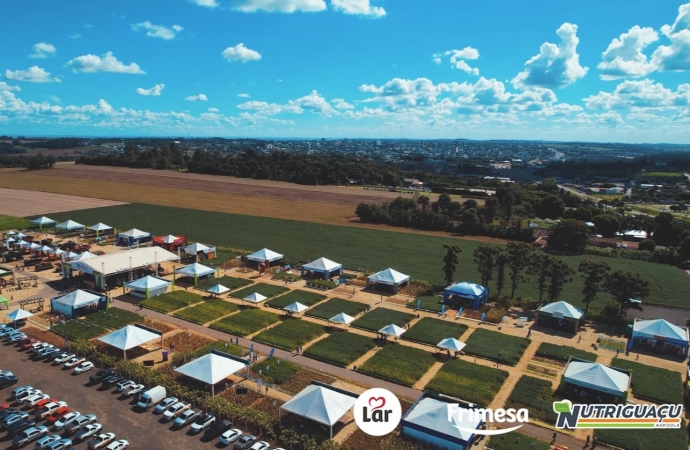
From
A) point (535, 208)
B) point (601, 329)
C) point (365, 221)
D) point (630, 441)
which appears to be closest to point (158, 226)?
point (365, 221)

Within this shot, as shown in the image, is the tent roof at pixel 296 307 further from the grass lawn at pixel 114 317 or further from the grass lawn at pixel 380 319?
the grass lawn at pixel 114 317

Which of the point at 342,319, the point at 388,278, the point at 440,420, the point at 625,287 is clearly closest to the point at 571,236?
the point at 625,287

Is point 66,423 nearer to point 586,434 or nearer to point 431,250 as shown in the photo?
point 586,434

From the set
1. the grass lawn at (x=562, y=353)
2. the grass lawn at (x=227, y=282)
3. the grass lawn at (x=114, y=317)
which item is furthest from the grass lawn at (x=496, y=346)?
the grass lawn at (x=114, y=317)

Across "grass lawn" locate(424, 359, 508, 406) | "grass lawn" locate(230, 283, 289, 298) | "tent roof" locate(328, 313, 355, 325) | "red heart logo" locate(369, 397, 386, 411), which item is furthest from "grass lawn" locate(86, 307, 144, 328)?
"grass lawn" locate(424, 359, 508, 406)

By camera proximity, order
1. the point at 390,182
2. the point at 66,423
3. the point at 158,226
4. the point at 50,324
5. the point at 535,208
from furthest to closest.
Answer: the point at 390,182
the point at 535,208
the point at 158,226
the point at 50,324
the point at 66,423

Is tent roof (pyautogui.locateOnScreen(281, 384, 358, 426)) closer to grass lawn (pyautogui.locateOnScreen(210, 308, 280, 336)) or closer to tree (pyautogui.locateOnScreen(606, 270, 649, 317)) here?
grass lawn (pyautogui.locateOnScreen(210, 308, 280, 336))
